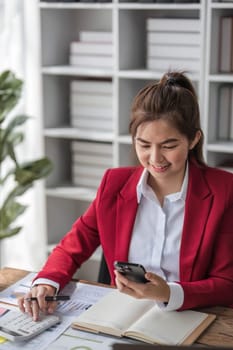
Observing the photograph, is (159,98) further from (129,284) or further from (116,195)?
(129,284)

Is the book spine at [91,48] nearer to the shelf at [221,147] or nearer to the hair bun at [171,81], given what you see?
the shelf at [221,147]

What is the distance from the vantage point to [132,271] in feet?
5.47

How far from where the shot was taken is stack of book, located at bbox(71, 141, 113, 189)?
345 cm

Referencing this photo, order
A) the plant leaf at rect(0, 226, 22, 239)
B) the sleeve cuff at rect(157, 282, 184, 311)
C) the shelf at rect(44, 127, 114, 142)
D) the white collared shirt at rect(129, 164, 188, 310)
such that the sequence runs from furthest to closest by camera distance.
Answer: the shelf at rect(44, 127, 114, 142)
the plant leaf at rect(0, 226, 22, 239)
the white collared shirt at rect(129, 164, 188, 310)
the sleeve cuff at rect(157, 282, 184, 311)

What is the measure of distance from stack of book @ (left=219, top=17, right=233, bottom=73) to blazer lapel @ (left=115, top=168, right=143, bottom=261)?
49.2 inches

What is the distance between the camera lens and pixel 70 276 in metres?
1.97

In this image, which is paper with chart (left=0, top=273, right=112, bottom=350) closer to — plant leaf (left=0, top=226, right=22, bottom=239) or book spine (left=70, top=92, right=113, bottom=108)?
plant leaf (left=0, top=226, right=22, bottom=239)

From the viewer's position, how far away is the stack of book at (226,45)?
296 cm

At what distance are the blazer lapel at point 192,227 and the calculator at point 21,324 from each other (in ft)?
1.37

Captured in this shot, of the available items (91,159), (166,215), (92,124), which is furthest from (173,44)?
(166,215)

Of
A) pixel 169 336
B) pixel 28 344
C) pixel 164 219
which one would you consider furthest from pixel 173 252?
pixel 28 344

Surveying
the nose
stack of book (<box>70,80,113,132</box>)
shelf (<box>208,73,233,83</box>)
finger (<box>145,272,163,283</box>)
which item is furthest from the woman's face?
stack of book (<box>70,80,113,132</box>)

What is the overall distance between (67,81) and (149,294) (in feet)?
6.92

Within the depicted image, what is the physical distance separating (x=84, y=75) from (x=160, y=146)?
1.60 metres
